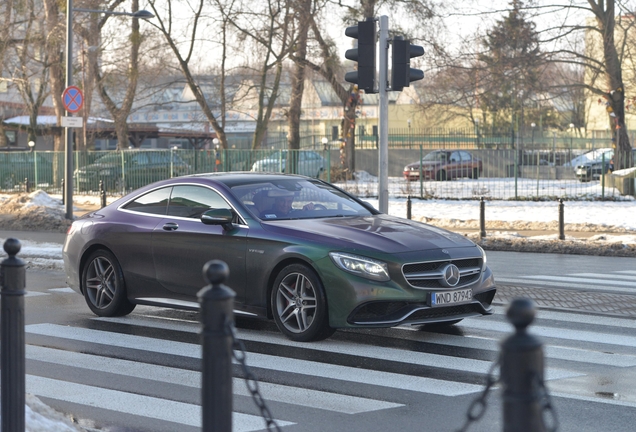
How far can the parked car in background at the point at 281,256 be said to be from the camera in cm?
807

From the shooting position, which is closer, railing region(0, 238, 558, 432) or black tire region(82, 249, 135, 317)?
railing region(0, 238, 558, 432)

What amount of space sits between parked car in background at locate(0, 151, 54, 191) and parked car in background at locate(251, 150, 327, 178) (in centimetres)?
1152

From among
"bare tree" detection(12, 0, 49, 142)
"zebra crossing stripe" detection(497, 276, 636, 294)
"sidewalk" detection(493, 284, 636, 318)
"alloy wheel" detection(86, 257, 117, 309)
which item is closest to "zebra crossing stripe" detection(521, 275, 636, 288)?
"zebra crossing stripe" detection(497, 276, 636, 294)

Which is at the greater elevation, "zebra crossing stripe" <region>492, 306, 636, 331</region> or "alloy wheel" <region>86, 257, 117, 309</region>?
"alloy wheel" <region>86, 257, 117, 309</region>

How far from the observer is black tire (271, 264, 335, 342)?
26.9 feet

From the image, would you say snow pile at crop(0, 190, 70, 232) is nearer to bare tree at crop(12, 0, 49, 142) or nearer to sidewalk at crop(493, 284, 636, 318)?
sidewalk at crop(493, 284, 636, 318)

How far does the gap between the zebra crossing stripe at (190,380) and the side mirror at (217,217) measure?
5.29 ft

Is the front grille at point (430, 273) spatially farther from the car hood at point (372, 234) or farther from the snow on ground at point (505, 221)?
the snow on ground at point (505, 221)

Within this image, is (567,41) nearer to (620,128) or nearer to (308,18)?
(620,128)

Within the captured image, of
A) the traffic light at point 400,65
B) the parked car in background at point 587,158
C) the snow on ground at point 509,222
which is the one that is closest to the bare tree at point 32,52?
the snow on ground at point 509,222

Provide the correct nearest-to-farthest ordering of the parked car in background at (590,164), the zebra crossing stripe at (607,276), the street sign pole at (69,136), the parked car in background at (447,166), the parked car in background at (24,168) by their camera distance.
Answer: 1. the zebra crossing stripe at (607,276)
2. the street sign pole at (69,136)
3. the parked car in background at (590,164)
4. the parked car in background at (447,166)
5. the parked car in background at (24,168)

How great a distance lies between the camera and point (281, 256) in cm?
842

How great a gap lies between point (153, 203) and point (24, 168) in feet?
105

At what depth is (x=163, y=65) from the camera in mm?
38875
